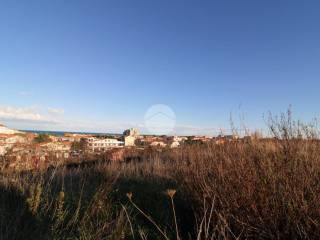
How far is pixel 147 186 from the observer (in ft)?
20.4

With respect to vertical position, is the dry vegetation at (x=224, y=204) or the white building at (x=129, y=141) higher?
the white building at (x=129, y=141)

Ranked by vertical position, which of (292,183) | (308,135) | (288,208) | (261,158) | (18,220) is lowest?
(18,220)

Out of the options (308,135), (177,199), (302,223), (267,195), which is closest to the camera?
(302,223)

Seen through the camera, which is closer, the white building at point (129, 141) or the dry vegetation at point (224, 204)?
the dry vegetation at point (224, 204)

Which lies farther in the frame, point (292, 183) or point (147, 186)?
point (147, 186)

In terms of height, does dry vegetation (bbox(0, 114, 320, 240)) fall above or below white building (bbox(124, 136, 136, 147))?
below

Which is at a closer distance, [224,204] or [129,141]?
[224,204]

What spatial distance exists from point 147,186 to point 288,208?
11.6 feet

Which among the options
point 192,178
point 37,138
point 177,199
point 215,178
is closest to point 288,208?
point 215,178

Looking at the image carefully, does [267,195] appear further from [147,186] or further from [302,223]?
A: [147,186]

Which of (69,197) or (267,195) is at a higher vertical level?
(267,195)

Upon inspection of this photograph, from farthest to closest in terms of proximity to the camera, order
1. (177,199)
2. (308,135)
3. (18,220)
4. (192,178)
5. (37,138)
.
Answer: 1. (37,138)
2. (177,199)
3. (192,178)
4. (308,135)
5. (18,220)

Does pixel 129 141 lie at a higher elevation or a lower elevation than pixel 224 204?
higher

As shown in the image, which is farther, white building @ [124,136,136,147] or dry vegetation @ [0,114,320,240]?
white building @ [124,136,136,147]
